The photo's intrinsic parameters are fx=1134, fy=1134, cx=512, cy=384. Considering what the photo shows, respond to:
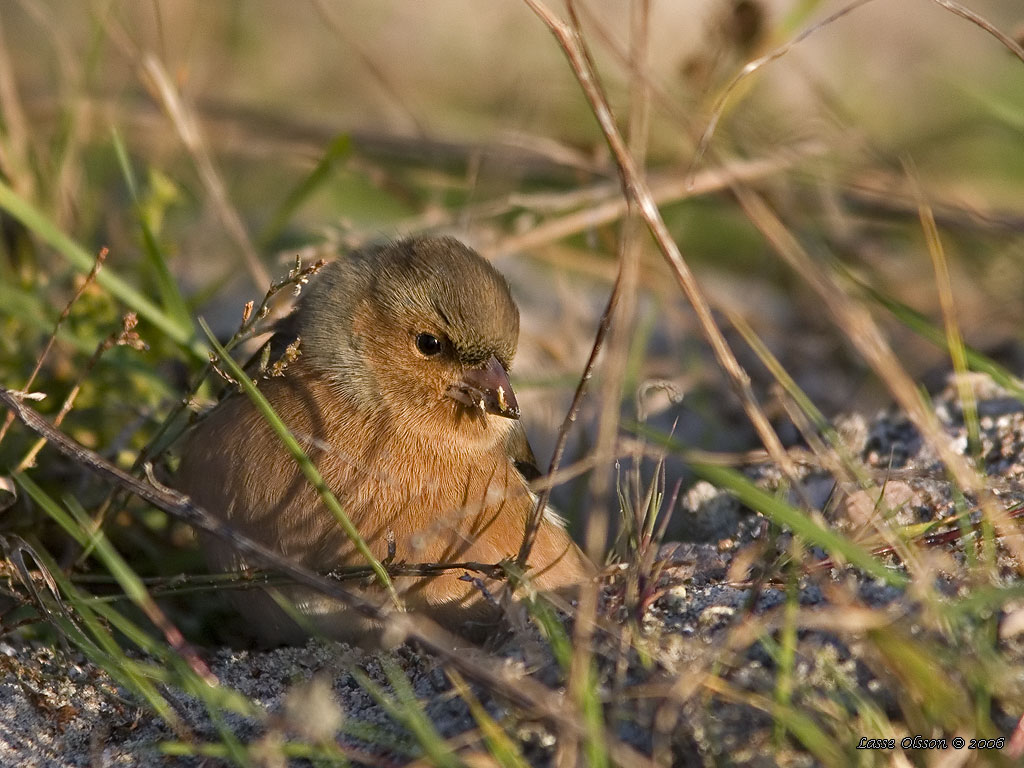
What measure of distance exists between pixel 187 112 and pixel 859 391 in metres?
2.96

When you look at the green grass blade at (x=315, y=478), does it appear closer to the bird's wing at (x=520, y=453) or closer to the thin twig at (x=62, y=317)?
the thin twig at (x=62, y=317)

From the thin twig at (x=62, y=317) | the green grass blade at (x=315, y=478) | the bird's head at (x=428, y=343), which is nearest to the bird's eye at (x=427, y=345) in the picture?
the bird's head at (x=428, y=343)

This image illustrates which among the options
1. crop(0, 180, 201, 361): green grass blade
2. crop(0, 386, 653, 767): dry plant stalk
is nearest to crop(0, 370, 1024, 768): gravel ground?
crop(0, 386, 653, 767): dry plant stalk

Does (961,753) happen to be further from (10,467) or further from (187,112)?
(187,112)

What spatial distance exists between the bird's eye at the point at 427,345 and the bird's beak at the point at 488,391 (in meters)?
0.11

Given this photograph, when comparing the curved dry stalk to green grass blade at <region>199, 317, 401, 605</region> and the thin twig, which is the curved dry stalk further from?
the thin twig

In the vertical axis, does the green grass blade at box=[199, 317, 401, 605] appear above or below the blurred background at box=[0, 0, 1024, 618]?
below

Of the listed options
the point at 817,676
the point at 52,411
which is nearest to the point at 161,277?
the point at 52,411

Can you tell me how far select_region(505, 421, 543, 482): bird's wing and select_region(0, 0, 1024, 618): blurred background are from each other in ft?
1.28

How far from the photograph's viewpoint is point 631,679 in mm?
2324

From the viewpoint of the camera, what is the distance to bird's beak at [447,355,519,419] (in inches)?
127

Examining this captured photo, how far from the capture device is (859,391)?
4719 mm

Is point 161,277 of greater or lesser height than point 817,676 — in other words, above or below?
above

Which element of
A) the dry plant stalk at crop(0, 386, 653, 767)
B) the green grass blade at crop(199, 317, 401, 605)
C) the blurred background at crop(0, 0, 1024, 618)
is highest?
the blurred background at crop(0, 0, 1024, 618)
